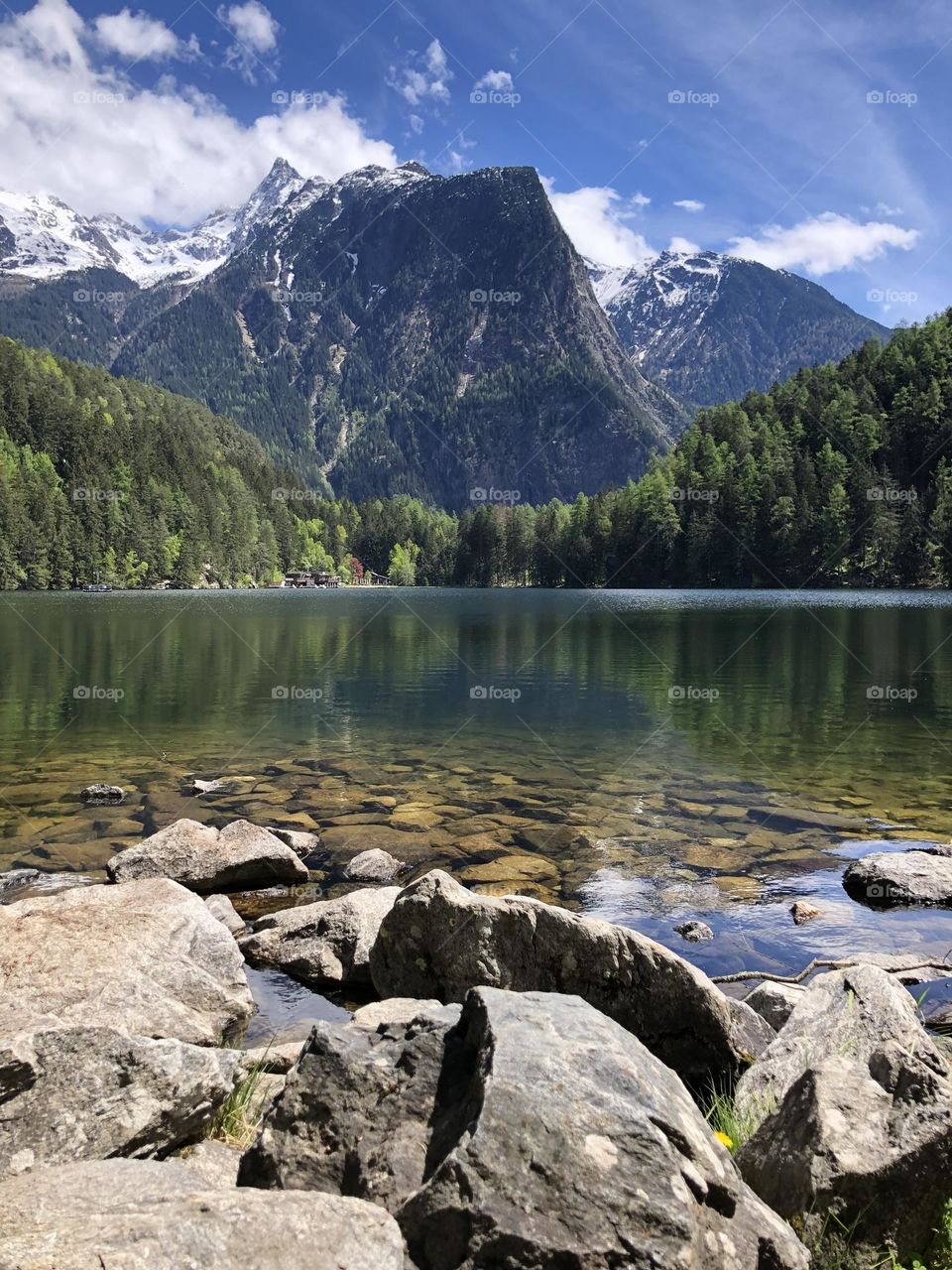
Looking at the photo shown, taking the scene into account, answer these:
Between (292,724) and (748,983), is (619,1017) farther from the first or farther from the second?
(292,724)

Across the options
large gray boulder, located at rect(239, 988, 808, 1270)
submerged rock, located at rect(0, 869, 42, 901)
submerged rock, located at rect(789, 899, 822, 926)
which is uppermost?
large gray boulder, located at rect(239, 988, 808, 1270)

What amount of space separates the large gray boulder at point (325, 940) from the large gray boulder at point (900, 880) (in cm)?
806

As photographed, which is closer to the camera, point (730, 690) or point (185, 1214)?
point (185, 1214)

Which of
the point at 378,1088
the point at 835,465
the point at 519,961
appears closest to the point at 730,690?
the point at 519,961

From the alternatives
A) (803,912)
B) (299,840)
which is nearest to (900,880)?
(803,912)

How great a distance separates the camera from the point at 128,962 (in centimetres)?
764

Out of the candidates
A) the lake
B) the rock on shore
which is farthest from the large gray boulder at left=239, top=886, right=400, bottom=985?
the rock on shore

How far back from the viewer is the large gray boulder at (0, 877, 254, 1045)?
698cm

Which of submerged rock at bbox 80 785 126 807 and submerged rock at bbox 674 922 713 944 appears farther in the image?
submerged rock at bbox 80 785 126 807

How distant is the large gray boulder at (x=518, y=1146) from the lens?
12.1 ft

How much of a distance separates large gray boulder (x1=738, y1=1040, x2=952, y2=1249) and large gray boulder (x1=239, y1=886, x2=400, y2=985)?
6.10 m

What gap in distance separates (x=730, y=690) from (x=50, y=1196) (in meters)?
37.8

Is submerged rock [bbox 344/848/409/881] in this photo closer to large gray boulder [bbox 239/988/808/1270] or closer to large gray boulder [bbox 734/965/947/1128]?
large gray boulder [bbox 734/965/947/1128]

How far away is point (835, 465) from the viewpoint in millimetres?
171250
